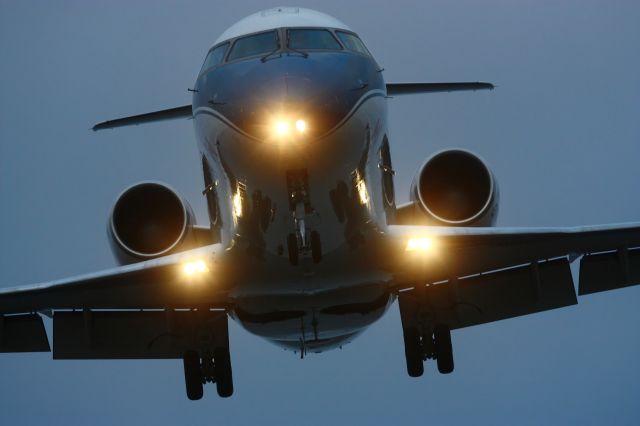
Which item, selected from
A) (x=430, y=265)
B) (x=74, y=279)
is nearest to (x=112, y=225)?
(x=74, y=279)

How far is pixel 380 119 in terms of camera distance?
15961 millimetres

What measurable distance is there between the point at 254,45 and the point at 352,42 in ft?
4.78

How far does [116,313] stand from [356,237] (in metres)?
6.41

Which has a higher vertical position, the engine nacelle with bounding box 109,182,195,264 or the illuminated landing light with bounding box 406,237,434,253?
the engine nacelle with bounding box 109,182,195,264

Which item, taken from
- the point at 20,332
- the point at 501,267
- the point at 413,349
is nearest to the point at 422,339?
the point at 413,349

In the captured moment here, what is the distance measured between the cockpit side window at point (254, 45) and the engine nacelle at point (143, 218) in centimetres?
406

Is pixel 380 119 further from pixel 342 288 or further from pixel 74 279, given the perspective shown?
pixel 74 279

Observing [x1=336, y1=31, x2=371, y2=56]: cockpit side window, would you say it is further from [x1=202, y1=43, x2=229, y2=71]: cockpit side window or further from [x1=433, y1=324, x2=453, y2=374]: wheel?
[x1=433, y1=324, x2=453, y2=374]: wheel

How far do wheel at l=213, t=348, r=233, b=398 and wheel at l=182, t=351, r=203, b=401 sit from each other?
311mm

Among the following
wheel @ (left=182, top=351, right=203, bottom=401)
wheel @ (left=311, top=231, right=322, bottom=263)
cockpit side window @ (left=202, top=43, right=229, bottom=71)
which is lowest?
wheel @ (left=182, top=351, right=203, bottom=401)

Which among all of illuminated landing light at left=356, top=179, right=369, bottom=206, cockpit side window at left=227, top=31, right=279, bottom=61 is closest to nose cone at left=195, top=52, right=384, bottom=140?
cockpit side window at left=227, top=31, right=279, bottom=61

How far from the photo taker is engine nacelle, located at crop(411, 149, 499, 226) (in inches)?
751

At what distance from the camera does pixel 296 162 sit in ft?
48.4

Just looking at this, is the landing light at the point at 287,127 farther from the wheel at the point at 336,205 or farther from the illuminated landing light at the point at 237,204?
the illuminated landing light at the point at 237,204
